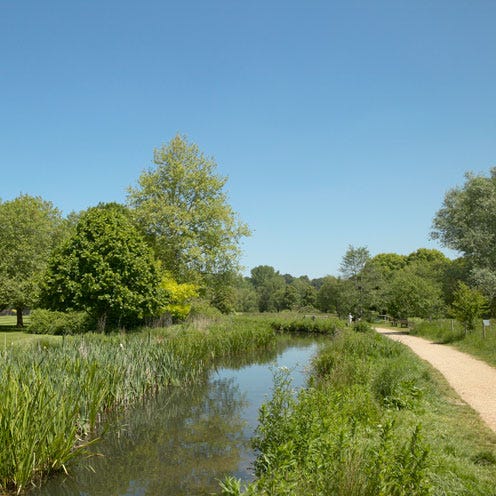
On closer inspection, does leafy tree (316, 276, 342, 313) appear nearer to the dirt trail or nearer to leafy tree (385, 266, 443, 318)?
leafy tree (385, 266, 443, 318)

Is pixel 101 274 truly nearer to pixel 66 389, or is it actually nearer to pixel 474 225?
pixel 66 389

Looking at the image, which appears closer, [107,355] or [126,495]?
[126,495]

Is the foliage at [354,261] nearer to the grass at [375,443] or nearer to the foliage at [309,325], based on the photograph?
the foliage at [309,325]

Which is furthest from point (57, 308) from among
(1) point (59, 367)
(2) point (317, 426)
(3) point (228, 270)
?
(2) point (317, 426)

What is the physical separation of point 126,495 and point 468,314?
61.7 ft

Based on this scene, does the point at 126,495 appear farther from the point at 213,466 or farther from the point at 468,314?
the point at 468,314

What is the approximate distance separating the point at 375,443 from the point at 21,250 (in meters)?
30.9

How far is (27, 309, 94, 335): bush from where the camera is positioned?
24.5 metres

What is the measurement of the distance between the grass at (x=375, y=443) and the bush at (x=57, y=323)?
17920 millimetres

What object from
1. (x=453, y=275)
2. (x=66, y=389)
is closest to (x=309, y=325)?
(x=453, y=275)

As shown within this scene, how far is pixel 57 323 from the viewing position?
967 inches

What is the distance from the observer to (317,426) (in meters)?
6.48

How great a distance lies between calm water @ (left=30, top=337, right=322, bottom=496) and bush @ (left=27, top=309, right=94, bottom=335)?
13.1 meters

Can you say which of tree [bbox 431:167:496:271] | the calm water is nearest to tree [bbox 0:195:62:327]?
the calm water
